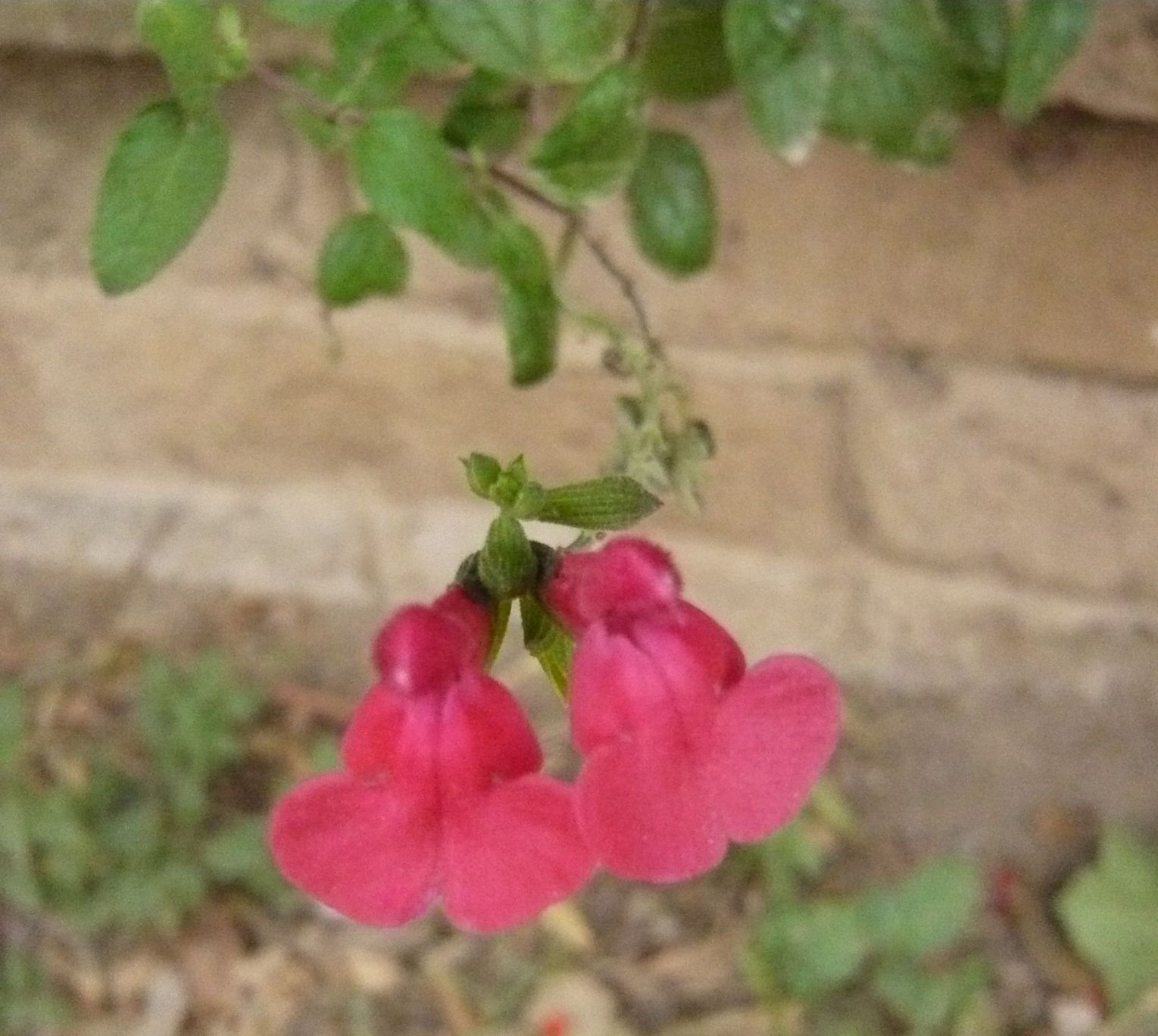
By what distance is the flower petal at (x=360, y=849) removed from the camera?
1.38 ft

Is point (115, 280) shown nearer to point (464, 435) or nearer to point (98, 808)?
point (464, 435)

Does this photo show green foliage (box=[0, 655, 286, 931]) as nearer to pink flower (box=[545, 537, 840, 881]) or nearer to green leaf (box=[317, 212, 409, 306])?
green leaf (box=[317, 212, 409, 306])

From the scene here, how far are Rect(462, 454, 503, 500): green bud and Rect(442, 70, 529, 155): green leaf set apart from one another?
0.25m

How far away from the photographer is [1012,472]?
39.2 inches

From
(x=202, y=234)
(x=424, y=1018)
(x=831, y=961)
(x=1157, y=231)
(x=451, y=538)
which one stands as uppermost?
(x=1157, y=231)

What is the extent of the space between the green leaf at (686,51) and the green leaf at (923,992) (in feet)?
2.10

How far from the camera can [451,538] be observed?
3.83ft

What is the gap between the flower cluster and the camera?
0.42 metres

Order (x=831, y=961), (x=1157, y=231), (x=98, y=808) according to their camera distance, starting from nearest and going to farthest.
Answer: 1. (x=1157, y=231)
2. (x=831, y=961)
3. (x=98, y=808)

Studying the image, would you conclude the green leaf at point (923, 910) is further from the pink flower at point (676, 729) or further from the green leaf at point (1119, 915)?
the pink flower at point (676, 729)

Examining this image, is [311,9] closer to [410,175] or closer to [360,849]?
[410,175]

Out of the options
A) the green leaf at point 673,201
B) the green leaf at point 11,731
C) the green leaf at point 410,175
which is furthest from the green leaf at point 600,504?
the green leaf at point 11,731

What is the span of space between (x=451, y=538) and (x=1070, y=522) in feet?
1.42

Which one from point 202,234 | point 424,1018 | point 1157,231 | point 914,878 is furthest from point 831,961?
point 202,234
